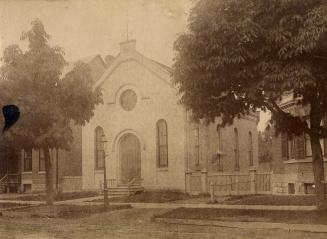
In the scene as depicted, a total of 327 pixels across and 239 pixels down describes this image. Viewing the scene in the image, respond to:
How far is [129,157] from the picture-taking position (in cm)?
2292

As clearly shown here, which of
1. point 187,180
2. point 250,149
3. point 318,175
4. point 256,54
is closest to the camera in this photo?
point 256,54

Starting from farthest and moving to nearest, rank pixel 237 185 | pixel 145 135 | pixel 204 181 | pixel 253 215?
pixel 145 135 < pixel 204 181 < pixel 237 185 < pixel 253 215

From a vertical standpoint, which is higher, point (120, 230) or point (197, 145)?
point (197, 145)

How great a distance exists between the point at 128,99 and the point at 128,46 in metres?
2.56

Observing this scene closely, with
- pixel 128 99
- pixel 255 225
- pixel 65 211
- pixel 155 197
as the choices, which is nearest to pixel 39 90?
pixel 65 211

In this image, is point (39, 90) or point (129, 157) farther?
point (129, 157)

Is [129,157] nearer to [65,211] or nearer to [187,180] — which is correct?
[187,180]

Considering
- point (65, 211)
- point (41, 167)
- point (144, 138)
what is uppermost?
A: point (144, 138)

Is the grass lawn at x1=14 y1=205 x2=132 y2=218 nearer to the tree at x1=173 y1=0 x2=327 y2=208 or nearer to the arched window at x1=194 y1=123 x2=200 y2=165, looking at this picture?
the tree at x1=173 y1=0 x2=327 y2=208

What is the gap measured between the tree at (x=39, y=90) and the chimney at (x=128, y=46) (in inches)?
213

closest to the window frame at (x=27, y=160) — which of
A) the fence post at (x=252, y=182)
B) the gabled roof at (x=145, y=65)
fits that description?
the gabled roof at (x=145, y=65)

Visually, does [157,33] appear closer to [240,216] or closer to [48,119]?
[48,119]

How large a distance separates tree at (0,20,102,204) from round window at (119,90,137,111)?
5706 millimetres

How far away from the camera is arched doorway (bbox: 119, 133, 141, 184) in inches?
892
